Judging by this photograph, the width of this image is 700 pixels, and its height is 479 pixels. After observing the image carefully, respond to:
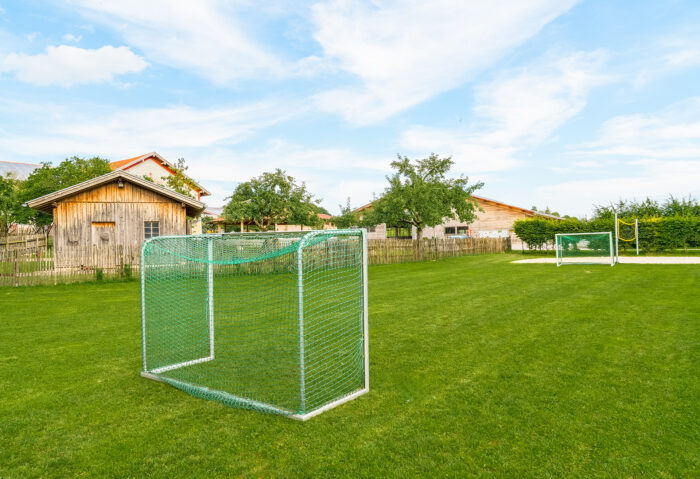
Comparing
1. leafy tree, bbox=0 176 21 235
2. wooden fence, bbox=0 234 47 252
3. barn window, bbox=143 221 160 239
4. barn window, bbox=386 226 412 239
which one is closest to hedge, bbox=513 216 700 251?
barn window, bbox=386 226 412 239

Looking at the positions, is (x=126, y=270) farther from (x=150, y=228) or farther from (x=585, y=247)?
(x=585, y=247)

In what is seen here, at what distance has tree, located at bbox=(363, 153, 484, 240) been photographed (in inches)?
925

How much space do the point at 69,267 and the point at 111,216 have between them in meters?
4.29

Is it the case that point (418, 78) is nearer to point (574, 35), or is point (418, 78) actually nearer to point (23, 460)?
point (574, 35)

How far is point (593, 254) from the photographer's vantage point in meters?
22.0

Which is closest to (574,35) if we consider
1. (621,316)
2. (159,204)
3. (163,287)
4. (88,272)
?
(621,316)

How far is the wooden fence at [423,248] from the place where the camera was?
21891 millimetres

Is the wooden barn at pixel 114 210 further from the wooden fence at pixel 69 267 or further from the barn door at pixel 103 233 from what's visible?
the wooden fence at pixel 69 267

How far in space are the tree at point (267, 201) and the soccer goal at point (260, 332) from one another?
16.7 m

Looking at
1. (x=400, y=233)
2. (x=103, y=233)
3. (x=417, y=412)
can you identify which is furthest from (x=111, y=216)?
(x=400, y=233)

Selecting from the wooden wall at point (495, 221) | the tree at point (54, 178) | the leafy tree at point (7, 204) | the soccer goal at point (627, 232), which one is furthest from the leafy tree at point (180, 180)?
the soccer goal at point (627, 232)

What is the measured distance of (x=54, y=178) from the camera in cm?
3200

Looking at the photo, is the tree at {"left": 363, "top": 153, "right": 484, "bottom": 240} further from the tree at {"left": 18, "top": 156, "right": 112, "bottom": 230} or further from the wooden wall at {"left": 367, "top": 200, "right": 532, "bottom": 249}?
the tree at {"left": 18, "top": 156, "right": 112, "bottom": 230}

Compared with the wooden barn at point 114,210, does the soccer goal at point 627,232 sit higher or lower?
lower
